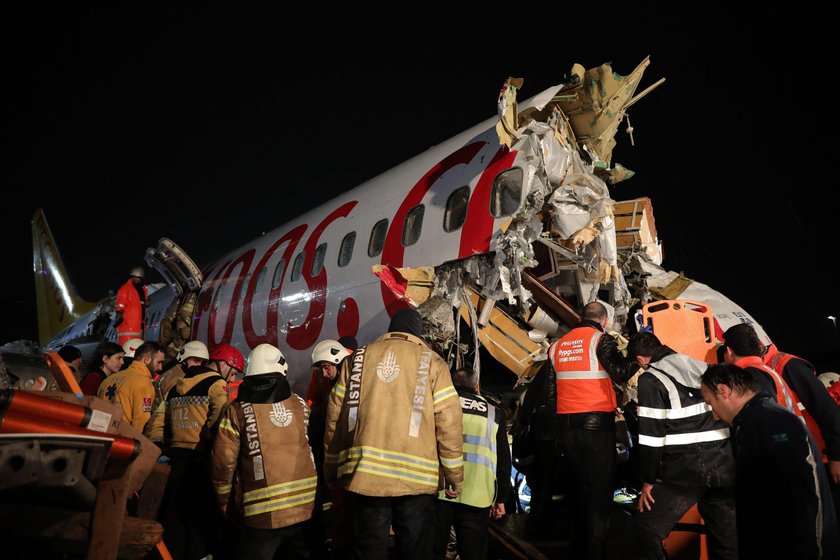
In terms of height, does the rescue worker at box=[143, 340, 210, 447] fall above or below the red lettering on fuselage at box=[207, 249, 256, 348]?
below

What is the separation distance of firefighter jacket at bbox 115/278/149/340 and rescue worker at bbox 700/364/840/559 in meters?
12.6

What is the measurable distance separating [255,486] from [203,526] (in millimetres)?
1687

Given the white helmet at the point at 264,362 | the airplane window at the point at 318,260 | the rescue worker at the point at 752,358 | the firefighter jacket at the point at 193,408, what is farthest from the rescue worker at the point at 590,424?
the airplane window at the point at 318,260

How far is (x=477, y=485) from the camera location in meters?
4.50

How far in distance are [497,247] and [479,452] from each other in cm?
236

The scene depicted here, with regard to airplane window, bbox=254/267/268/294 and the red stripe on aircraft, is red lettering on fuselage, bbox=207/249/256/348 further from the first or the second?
the red stripe on aircraft

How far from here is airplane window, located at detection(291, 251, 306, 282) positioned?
9.80 metres

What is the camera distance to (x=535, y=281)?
7316 mm

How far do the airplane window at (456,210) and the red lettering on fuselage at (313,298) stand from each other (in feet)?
8.96

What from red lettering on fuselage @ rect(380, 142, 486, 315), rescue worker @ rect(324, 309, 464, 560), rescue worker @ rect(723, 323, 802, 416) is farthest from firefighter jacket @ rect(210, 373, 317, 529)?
rescue worker @ rect(723, 323, 802, 416)

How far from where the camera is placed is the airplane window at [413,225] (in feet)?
24.2

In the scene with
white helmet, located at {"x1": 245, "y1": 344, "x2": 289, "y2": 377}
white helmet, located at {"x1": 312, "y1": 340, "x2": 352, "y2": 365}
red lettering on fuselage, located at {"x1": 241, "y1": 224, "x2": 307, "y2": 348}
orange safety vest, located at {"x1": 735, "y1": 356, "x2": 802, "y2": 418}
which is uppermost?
red lettering on fuselage, located at {"x1": 241, "y1": 224, "x2": 307, "y2": 348}

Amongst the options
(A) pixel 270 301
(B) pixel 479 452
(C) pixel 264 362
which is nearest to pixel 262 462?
(C) pixel 264 362

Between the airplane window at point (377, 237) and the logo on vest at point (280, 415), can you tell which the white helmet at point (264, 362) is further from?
the airplane window at point (377, 237)
